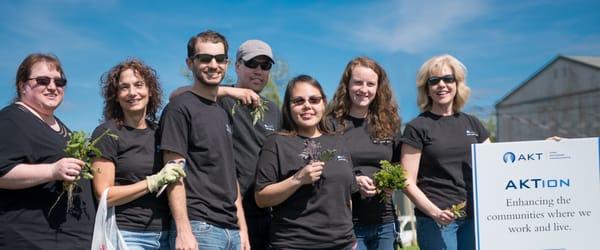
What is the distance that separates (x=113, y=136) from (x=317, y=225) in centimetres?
158

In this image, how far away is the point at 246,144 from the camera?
5.09 metres

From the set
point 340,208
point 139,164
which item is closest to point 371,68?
point 340,208

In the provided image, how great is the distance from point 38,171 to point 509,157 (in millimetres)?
3741

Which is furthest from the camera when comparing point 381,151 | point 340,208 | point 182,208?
point 381,151

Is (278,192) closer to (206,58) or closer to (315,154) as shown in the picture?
(315,154)

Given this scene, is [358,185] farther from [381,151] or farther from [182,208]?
[182,208]

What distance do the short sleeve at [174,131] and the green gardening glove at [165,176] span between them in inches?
6.0

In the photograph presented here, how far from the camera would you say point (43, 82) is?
426 cm

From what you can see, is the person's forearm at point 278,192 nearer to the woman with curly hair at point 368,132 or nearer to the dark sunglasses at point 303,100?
the dark sunglasses at point 303,100

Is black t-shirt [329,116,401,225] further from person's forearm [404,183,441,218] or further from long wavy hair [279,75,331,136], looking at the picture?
long wavy hair [279,75,331,136]

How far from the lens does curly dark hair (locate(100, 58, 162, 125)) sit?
448 cm

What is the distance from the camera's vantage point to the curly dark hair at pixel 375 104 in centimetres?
532

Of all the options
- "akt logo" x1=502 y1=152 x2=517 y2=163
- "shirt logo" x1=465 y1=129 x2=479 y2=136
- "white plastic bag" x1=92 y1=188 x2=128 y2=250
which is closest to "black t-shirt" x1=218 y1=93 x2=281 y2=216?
"white plastic bag" x1=92 y1=188 x2=128 y2=250

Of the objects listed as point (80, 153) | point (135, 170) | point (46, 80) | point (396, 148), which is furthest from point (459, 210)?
point (46, 80)
